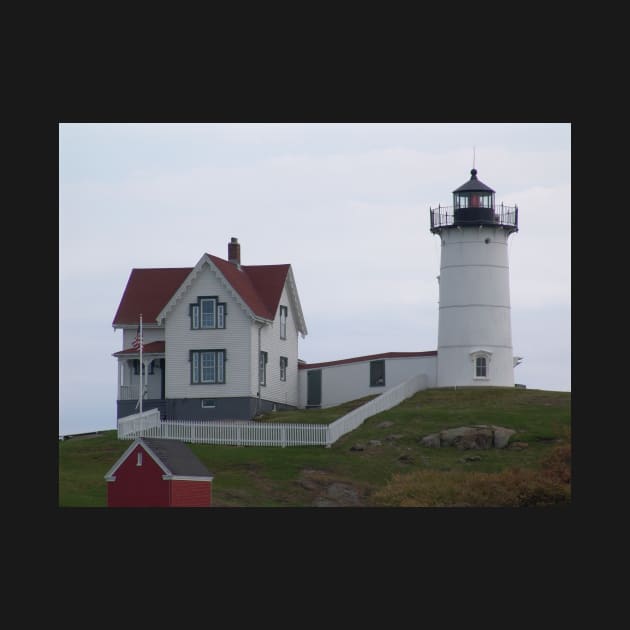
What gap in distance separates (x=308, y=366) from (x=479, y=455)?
17587 millimetres

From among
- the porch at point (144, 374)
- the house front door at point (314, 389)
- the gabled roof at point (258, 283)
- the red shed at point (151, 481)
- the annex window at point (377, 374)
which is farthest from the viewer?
the house front door at point (314, 389)

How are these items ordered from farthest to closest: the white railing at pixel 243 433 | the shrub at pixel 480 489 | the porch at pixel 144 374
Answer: the porch at pixel 144 374 < the white railing at pixel 243 433 < the shrub at pixel 480 489

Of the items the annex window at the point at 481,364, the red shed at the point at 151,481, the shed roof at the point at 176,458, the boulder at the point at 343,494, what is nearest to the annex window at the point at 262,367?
the annex window at the point at 481,364

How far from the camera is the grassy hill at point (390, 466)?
2005 inches

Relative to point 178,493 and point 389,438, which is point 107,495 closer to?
point 178,493

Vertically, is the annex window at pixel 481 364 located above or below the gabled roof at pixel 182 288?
below

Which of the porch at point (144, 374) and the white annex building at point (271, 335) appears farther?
the porch at point (144, 374)

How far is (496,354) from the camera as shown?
6894 cm

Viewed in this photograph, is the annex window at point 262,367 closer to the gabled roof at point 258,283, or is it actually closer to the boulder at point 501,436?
the gabled roof at point 258,283

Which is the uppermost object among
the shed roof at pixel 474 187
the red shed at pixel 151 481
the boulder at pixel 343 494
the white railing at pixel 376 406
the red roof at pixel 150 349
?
the shed roof at pixel 474 187

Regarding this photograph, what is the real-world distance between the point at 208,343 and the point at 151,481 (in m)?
18.5

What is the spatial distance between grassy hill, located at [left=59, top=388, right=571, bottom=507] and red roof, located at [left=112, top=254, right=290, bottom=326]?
6.36 metres

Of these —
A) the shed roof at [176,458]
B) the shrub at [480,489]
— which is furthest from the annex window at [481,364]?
the shed roof at [176,458]

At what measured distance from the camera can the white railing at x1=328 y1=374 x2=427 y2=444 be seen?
59.0m
